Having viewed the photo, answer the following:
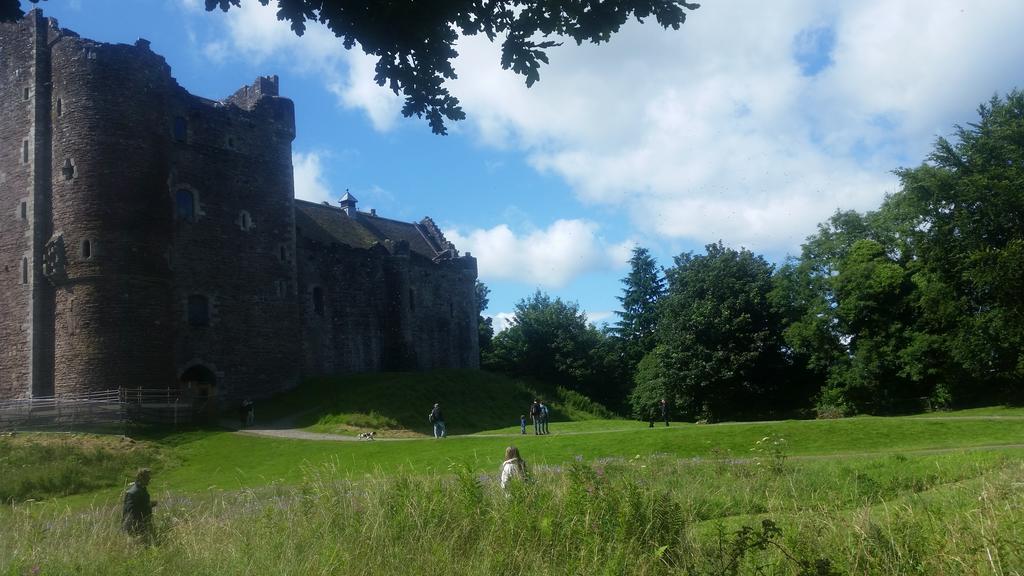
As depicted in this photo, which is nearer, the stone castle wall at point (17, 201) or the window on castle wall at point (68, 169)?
the window on castle wall at point (68, 169)

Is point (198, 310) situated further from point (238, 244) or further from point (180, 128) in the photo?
point (180, 128)

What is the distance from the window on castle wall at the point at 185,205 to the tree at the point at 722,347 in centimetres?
2741

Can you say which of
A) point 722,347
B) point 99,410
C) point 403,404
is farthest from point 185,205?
point 722,347

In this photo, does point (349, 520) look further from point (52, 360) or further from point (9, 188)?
point (9, 188)

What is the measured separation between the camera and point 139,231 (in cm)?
3600

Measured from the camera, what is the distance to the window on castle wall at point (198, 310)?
1506 inches

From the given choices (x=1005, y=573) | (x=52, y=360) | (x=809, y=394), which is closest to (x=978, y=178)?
(x=809, y=394)

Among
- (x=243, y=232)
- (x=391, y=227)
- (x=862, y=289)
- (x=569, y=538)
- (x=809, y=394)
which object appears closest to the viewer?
(x=569, y=538)

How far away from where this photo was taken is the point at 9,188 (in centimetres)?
3681

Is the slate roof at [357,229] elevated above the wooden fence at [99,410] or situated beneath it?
elevated above

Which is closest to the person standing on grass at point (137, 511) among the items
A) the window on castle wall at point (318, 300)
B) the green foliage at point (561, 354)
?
the window on castle wall at point (318, 300)

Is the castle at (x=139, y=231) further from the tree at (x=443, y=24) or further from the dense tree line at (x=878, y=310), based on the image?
the tree at (x=443, y=24)

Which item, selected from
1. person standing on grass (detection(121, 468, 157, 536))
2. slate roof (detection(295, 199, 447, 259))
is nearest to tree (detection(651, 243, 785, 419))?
slate roof (detection(295, 199, 447, 259))

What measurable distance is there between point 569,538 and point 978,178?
36.9 metres
